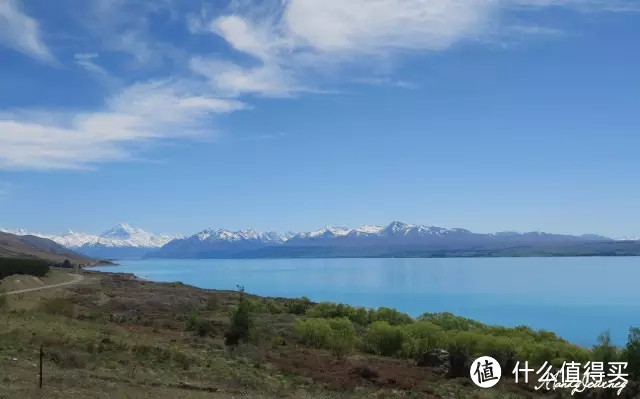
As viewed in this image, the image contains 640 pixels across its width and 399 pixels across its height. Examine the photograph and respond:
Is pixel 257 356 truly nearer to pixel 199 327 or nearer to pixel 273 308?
pixel 199 327

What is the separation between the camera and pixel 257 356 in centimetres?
2675

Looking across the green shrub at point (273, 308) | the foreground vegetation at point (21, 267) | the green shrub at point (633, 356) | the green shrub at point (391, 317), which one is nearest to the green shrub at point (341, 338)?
A: the green shrub at point (391, 317)

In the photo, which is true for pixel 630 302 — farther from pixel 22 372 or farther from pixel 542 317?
pixel 22 372

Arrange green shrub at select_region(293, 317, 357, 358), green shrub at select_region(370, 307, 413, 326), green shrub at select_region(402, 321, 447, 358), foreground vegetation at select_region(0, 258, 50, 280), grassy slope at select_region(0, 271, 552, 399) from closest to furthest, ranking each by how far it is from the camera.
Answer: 1. grassy slope at select_region(0, 271, 552, 399)
2. green shrub at select_region(293, 317, 357, 358)
3. green shrub at select_region(402, 321, 447, 358)
4. green shrub at select_region(370, 307, 413, 326)
5. foreground vegetation at select_region(0, 258, 50, 280)

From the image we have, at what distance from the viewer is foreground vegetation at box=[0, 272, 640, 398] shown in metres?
17.2

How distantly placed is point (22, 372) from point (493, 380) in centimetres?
1777

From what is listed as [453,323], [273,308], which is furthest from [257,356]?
[273,308]

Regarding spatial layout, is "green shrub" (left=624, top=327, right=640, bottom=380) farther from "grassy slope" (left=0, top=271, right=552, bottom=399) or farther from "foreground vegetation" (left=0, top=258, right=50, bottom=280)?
"foreground vegetation" (left=0, top=258, right=50, bottom=280)

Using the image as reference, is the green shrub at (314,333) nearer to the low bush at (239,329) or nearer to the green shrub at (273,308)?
the low bush at (239,329)

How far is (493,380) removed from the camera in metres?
23.4

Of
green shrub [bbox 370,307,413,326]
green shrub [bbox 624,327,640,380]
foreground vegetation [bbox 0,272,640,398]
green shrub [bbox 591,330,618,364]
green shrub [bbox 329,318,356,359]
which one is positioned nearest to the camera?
foreground vegetation [bbox 0,272,640,398]

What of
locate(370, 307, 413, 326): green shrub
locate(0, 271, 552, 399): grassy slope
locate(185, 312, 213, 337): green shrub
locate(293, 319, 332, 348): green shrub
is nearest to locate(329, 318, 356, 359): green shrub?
locate(293, 319, 332, 348): green shrub

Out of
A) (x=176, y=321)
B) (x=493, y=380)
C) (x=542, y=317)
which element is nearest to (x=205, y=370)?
(x=493, y=380)

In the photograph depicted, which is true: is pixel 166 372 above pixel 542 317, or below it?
above
